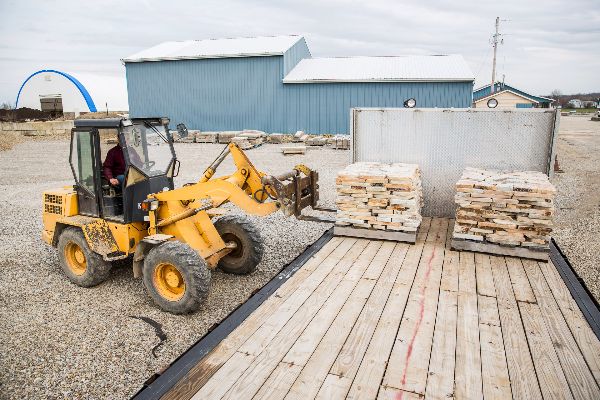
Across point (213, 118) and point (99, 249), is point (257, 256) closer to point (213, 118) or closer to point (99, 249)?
point (99, 249)

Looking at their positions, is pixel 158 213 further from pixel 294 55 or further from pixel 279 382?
pixel 294 55

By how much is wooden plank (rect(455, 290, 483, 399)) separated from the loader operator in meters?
4.89

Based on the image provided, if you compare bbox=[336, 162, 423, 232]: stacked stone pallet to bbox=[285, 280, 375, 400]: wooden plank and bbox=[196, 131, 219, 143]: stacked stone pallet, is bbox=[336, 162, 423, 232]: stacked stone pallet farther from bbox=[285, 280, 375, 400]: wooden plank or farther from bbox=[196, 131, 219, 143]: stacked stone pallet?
bbox=[196, 131, 219, 143]: stacked stone pallet

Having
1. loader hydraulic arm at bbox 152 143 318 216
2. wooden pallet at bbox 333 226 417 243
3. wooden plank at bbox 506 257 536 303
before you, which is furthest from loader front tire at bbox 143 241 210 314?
wooden plank at bbox 506 257 536 303

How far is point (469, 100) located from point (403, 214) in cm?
2156

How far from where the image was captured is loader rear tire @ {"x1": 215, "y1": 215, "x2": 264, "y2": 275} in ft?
22.9

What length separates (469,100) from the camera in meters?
25.5

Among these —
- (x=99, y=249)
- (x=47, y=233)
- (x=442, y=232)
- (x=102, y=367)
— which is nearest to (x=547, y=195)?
(x=442, y=232)

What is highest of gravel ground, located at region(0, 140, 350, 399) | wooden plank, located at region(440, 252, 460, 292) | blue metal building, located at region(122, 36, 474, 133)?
Answer: blue metal building, located at region(122, 36, 474, 133)

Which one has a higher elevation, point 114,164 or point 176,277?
point 114,164

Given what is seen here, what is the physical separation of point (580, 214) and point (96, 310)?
37.5ft

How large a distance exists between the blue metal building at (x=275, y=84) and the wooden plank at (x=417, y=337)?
22.2 metres

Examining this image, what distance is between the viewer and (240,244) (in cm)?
713

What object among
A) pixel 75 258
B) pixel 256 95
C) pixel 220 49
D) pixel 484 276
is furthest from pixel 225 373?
pixel 220 49
